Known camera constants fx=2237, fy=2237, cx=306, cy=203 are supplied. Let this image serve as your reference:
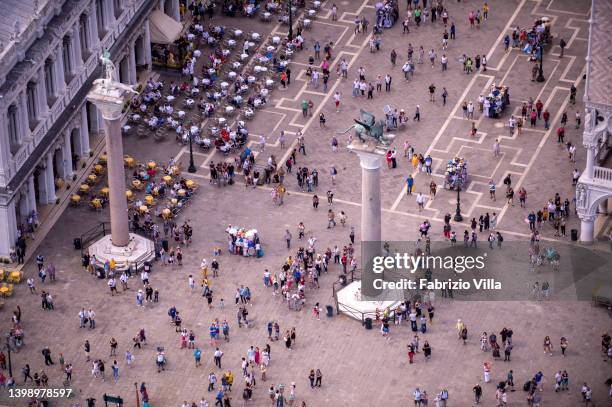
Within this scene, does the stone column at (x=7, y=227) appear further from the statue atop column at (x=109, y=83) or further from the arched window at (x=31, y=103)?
the statue atop column at (x=109, y=83)

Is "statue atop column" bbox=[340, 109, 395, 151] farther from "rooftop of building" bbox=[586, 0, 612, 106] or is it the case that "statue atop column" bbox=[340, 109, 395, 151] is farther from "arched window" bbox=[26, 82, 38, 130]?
"arched window" bbox=[26, 82, 38, 130]

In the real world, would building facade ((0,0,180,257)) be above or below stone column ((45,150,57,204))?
above

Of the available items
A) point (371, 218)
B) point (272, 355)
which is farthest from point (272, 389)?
point (371, 218)

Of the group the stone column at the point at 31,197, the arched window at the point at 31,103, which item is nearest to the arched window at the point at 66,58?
the arched window at the point at 31,103

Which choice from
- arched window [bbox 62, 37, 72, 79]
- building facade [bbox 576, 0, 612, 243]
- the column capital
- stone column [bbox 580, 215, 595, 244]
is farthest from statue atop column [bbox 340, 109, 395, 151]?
arched window [bbox 62, 37, 72, 79]

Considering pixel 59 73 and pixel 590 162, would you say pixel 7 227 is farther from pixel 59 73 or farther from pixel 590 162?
pixel 590 162

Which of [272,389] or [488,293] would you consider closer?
[272,389]

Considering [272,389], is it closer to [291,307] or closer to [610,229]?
[291,307]
